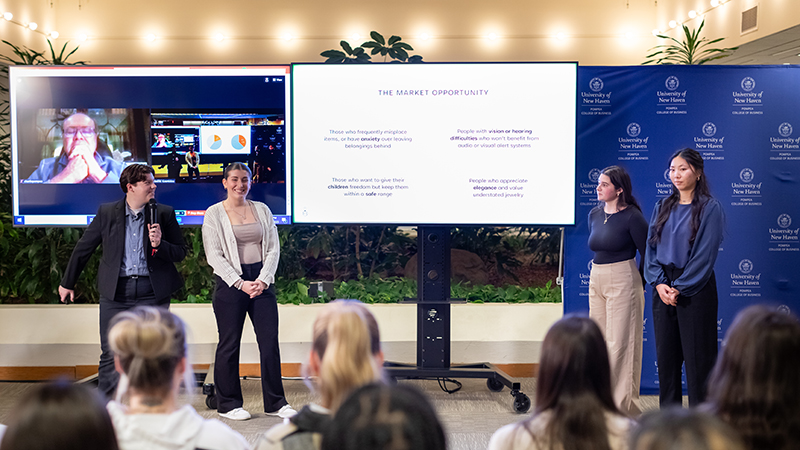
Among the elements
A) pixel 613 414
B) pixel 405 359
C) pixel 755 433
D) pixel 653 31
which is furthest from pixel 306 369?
pixel 653 31

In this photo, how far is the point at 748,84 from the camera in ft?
14.4

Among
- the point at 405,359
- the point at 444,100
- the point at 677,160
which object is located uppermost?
the point at 444,100

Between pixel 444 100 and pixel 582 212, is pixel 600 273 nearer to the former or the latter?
pixel 582 212

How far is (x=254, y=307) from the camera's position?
3.90 metres

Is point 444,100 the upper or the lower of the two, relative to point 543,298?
upper

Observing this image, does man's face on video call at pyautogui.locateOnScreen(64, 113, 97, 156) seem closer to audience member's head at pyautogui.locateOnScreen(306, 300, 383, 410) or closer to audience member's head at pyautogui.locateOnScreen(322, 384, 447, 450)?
audience member's head at pyautogui.locateOnScreen(306, 300, 383, 410)

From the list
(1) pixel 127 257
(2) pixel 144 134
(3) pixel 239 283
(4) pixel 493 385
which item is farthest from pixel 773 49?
(1) pixel 127 257

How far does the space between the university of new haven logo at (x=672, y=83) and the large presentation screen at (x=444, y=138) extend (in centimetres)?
83

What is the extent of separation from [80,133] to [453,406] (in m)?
3.30

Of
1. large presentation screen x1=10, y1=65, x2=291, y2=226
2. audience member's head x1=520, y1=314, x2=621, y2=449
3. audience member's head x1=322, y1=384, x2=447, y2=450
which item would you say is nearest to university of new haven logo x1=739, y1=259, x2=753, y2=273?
large presentation screen x1=10, y1=65, x2=291, y2=226

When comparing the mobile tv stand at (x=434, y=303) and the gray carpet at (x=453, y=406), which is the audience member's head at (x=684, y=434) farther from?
the mobile tv stand at (x=434, y=303)

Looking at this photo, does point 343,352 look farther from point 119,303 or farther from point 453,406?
point 453,406

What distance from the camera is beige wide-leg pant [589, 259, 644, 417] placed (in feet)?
12.4

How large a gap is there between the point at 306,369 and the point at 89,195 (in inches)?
129
